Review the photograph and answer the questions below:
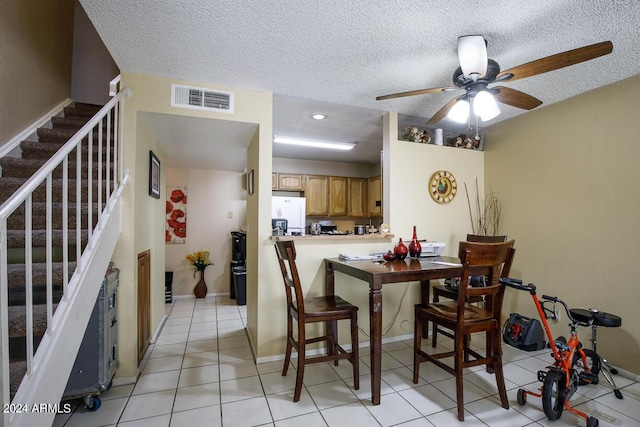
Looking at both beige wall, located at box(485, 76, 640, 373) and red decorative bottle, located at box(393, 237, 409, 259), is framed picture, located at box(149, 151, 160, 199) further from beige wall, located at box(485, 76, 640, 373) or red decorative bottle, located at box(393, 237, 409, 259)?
beige wall, located at box(485, 76, 640, 373)

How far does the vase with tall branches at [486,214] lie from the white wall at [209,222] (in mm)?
3572

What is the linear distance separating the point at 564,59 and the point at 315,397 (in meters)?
2.51

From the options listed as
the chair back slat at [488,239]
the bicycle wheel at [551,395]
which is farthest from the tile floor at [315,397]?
the chair back slat at [488,239]

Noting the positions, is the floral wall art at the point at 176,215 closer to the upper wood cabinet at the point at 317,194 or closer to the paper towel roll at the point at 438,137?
the upper wood cabinet at the point at 317,194

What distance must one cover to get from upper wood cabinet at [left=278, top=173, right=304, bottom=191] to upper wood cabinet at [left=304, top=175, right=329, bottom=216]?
89 millimetres

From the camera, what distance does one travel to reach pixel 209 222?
16.1 feet

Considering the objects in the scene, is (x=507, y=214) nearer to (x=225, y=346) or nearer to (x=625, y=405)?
(x=625, y=405)

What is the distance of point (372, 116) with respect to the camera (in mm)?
3227

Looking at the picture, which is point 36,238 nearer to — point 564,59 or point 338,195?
point 564,59

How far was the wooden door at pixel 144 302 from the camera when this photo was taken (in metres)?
2.47

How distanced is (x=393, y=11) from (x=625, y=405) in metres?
2.94

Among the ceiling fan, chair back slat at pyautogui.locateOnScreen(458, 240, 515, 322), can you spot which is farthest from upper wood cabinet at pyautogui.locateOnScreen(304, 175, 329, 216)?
chair back slat at pyautogui.locateOnScreen(458, 240, 515, 322)

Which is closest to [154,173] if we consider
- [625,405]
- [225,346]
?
[225,346]

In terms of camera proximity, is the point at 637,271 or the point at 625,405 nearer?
the point at 625,405
